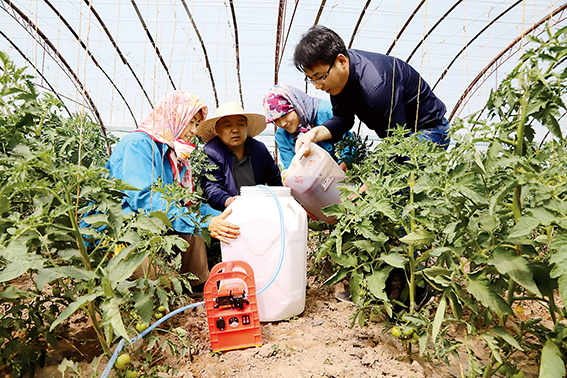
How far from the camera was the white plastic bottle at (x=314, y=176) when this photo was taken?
2121 millimetres

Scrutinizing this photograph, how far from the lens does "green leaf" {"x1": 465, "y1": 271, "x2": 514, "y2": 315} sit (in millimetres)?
960

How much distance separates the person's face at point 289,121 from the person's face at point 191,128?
0.68m

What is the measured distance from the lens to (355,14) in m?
6.66

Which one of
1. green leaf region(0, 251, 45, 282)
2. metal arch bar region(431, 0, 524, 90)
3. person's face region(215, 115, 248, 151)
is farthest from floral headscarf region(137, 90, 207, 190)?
metal arch bar region(431, 0, 524, 90)

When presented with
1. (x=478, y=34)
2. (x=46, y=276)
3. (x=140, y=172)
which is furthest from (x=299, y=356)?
(x=478, y=34)

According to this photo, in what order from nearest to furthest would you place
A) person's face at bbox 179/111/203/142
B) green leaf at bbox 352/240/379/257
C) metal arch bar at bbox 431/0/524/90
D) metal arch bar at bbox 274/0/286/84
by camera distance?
green leaf at bbox 352/240/379/257 < person's face at bbox 179/111/203/142 < metal arch bar at bbox 274/0/286/84 < metal arch bar at bbox 431/0/524/90

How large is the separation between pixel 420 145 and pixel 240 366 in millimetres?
1250

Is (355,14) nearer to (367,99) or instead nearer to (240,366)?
(367,99)

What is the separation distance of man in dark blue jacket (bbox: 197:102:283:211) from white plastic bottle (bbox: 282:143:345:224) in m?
0.52

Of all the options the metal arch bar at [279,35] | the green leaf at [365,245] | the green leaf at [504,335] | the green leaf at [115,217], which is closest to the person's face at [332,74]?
the green leaf at [365,245]

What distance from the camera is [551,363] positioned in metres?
0.88

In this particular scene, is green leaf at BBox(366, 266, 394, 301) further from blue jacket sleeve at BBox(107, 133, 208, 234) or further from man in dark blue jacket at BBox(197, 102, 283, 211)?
man in dark blue jacket at BBox(197, 102, 283, 211)

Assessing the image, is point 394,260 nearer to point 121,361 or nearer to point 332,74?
point 121,361

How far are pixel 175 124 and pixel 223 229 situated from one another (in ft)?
3.15
